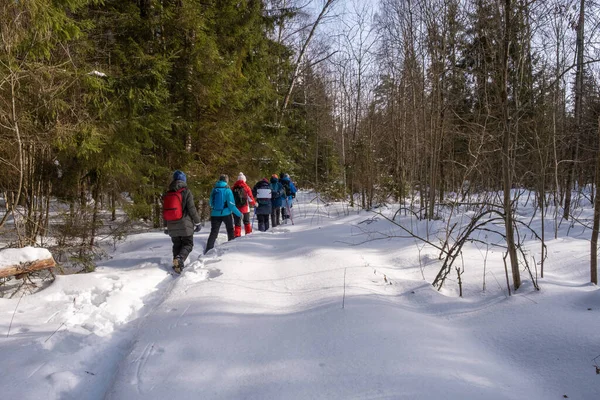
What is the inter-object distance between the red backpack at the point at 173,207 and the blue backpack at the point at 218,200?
1.34m

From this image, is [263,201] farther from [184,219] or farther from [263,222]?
[184,219]

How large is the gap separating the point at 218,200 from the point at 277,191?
397 centimetres

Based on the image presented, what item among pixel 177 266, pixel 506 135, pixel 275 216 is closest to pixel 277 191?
pixel 275 216

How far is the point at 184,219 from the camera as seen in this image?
632cm

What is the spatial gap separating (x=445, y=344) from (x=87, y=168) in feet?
24.7

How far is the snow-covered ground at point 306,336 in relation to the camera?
242 centimetres

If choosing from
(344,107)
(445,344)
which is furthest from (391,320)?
(344,107)

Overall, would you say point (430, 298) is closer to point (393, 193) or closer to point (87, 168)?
point (87, 168)

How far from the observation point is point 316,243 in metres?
7.23

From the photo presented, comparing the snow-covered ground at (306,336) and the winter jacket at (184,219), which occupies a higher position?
the winter jacket at (184,219)

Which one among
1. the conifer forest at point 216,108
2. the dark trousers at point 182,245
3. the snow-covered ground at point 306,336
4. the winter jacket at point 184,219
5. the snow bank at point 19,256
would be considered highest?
the conifer forest at point 216,108

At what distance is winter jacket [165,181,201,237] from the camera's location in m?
6.26

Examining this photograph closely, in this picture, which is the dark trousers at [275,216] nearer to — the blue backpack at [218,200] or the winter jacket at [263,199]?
the winter jacket at [263,199]

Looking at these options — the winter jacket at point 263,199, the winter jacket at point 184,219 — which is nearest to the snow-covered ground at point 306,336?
the winter jacket at point 184,219
